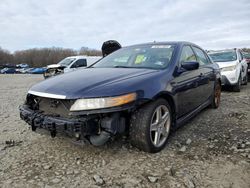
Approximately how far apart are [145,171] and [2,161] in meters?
1.68

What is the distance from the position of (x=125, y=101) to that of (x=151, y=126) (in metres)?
0.57

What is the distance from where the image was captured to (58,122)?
2.49 meters

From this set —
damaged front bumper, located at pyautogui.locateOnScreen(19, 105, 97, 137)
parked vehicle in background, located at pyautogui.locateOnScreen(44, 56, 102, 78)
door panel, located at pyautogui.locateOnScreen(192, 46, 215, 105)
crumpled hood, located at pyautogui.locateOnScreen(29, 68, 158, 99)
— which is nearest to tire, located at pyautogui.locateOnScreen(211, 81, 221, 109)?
door panel, located at pyautogui.locateOnScreen(192, 46, 215, 105)

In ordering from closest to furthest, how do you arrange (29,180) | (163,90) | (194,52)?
(29,180)
(163,90)
(194,52)

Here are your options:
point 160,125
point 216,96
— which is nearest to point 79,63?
point 216,96

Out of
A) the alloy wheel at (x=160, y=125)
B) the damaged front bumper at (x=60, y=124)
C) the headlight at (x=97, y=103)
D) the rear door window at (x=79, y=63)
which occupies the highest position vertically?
the rear door window at (x=79, y=63)

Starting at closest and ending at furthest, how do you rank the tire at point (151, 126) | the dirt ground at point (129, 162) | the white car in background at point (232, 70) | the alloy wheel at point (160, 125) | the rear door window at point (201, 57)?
the dirt ground at point (129, 162), the tire at point (151, 126), the alloy wheel at point (160, 125), the rear door window at point (201, 57), the white car in background at point (232, 70)

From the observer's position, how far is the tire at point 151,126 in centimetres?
268

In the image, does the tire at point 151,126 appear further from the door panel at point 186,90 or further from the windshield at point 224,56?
the windshield at point 224,56

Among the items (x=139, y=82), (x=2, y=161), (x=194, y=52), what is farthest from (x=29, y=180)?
(x=194, y=52)

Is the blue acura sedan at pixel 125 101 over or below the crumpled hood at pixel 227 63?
below

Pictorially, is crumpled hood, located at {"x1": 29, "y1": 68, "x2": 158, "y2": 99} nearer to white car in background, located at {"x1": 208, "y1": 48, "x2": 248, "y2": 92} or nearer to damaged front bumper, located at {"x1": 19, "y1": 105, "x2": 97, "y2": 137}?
damaged front bumper, located at {"x1": 19, "y1": 105, "x2": 97, "y2": 137}

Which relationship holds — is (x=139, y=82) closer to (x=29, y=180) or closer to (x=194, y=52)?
(x=29, y=180)

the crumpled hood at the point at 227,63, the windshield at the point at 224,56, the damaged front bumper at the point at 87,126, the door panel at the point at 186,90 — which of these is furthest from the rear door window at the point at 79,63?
the damaged front bumper at the point at 87,126
